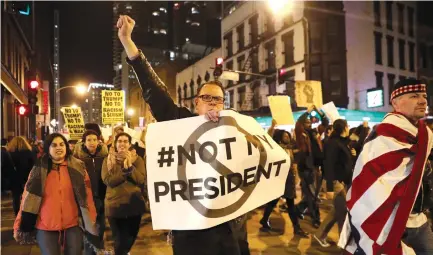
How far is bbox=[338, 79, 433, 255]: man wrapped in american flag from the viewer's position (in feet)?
9.37

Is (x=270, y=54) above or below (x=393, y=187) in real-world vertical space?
above

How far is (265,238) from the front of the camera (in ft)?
24.8

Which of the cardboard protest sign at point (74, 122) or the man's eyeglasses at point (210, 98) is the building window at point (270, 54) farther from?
the man's eyeglasses at point (210, 98)

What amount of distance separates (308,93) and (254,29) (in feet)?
81.5

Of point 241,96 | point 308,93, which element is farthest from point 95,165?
point 241,96

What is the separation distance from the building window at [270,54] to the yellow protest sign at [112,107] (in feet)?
82.5

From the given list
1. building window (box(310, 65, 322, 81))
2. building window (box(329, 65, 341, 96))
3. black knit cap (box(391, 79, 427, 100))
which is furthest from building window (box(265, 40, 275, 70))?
black knit cap (box(391, 79, 427, 100))

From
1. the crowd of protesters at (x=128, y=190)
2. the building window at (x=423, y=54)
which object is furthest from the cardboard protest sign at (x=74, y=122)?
the building window at (x=423, y=54)

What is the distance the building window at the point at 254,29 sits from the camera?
1482 inches

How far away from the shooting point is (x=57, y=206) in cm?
429

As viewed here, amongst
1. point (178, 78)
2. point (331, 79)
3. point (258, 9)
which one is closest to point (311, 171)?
point (331, 79)

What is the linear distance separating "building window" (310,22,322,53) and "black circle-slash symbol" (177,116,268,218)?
28.9m

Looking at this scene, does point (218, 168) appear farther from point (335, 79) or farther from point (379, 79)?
point (379, 79)

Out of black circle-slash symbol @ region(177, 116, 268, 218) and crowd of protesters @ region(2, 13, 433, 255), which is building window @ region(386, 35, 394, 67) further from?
black circle-slash symbol @ region(177, 116, 268, 218)
